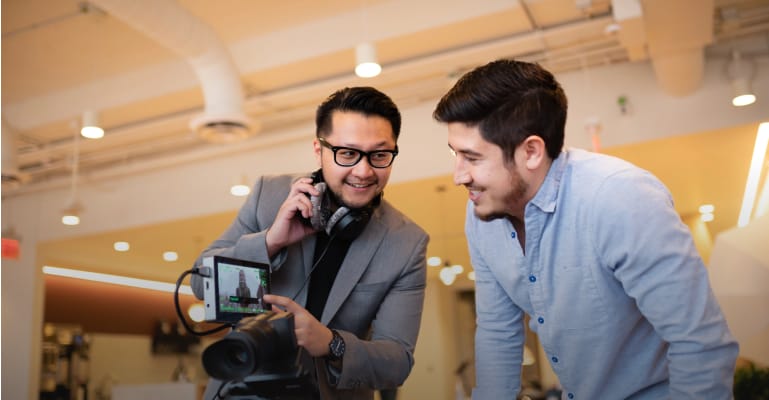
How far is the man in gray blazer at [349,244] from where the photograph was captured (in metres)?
1.67

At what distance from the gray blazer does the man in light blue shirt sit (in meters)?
0.23

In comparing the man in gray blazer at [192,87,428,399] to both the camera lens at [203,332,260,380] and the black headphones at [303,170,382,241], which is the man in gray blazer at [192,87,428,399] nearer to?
the black headphones at [303,170,382,241]

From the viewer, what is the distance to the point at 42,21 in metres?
5.16

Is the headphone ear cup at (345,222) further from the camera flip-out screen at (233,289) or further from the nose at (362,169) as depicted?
the camera flip-out screen at (233,289)

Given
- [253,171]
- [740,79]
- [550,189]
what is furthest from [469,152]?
[253,171]

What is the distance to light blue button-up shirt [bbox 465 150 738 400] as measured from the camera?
49.0 inches

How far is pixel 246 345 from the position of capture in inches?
42.9

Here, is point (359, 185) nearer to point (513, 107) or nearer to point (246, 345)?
point (513, 107)

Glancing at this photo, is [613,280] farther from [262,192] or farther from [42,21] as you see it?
[42,21]

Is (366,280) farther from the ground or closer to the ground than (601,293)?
farther from the ground

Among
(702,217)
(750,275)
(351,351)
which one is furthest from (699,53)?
(351,351)

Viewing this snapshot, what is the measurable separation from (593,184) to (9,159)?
5.94m

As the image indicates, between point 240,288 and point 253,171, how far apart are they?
5.79m

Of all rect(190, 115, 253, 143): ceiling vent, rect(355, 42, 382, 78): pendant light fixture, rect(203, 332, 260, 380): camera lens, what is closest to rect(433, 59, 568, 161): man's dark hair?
rect(203, 332, 260, 380): camera lens
